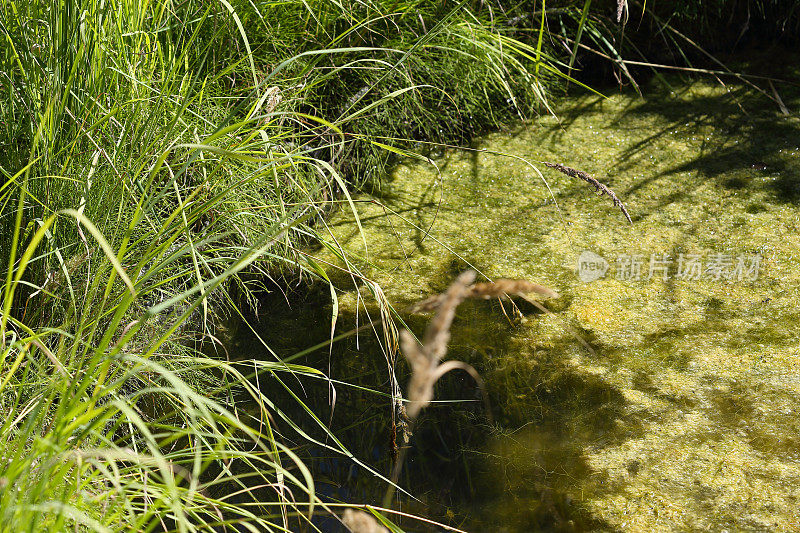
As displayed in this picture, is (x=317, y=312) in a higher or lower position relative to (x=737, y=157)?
lower

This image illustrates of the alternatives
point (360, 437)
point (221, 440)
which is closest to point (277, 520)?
point (360, 437)

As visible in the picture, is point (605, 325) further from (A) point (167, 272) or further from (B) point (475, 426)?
(A) point (167, 272)

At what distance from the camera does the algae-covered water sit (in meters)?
1.14

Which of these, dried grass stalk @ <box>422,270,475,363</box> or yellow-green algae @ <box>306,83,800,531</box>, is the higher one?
dried grass stalk @ <box>422,270,475,363</box>

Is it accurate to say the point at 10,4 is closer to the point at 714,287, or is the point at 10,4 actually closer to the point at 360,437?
the point at 360,437

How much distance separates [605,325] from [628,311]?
0.08m

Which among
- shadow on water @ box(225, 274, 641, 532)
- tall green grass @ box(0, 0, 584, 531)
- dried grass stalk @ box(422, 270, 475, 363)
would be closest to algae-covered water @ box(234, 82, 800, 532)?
shadow on water @ box(225, 274, 641, 532)

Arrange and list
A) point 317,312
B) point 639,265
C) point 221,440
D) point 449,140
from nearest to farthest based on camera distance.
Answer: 1. point 221,440
2. point 317,312
3. point 639,265
4. point 449,140

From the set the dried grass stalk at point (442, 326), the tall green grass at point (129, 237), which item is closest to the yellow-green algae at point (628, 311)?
the tall green grass at point (129, 237)

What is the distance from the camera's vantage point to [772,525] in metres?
1.05

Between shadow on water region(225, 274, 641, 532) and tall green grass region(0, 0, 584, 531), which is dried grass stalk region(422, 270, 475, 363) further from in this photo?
shadow on water region(225, 274, 641, 532)

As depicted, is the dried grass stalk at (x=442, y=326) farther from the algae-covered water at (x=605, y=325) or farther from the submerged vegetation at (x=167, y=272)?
the algae-covered water at (x=605, y=325)

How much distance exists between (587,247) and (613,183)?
29 centimetres

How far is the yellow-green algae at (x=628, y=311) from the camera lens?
1.14 m
